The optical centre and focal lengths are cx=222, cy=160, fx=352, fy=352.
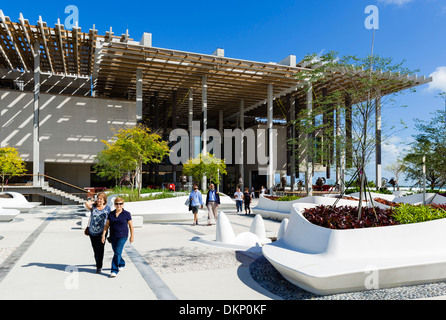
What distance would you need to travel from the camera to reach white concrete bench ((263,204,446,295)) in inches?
191

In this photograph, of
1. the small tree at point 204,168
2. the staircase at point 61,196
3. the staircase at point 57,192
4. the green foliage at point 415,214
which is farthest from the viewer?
the small tree at point 204,168

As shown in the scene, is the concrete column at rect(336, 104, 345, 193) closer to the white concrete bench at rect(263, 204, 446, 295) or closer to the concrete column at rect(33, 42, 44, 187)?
the white concrete bench at rect(263, 204, 446, 295)

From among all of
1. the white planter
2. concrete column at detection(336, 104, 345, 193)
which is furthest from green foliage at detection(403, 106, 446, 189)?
the white planter

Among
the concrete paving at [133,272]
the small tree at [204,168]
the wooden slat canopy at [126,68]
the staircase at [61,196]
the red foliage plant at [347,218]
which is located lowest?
the staircase at [61,196]

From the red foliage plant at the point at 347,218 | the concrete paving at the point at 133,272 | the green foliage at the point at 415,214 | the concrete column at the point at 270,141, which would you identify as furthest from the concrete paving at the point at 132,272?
the concrete column at the point at 270,141

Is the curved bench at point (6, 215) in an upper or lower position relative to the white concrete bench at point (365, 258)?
lower

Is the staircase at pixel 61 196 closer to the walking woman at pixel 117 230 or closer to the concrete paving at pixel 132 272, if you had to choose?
the concrete paving at pixel 132 272

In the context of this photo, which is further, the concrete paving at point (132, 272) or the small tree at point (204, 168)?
the small tree at point (204, 168)

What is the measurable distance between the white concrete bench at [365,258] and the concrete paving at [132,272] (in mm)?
669

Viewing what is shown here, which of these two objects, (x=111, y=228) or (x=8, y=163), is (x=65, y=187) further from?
(x=111, y=228)

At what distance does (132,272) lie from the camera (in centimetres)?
619

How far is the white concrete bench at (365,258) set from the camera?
15.9 feet

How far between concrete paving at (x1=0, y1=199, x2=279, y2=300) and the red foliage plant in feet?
5.36
